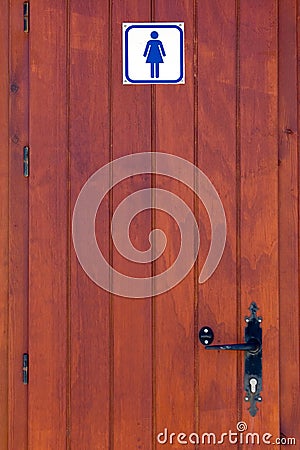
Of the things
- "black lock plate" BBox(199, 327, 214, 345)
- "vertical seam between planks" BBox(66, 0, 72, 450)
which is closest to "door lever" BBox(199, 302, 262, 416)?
"black lock plate" BBox(199, 327, 214, 345)

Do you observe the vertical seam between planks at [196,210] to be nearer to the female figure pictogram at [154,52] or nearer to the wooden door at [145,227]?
the wooden door at [145,227]

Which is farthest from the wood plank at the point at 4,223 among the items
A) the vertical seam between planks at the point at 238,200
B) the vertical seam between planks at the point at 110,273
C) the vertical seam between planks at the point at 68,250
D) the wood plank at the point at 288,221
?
the wood plank at the point at 288,221

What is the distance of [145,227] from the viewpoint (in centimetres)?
206

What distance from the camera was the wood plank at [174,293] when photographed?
205cm

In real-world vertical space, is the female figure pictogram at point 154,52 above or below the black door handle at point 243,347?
above

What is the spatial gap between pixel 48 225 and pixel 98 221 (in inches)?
6.5

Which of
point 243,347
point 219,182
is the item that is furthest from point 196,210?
point 243,347

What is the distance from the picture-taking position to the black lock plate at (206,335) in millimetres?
2045

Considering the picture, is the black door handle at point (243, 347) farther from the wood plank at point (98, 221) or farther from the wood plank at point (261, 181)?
the wood plank at point (98, 221)

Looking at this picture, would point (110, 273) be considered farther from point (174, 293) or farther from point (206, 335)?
point (206, 335)

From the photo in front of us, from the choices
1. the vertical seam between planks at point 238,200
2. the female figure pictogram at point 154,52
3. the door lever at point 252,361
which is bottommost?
the door lever at point 252,361

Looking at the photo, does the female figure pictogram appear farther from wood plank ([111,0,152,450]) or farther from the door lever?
the door lever

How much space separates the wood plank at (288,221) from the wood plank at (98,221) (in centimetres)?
58

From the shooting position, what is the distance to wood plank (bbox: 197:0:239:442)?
2.05 m
